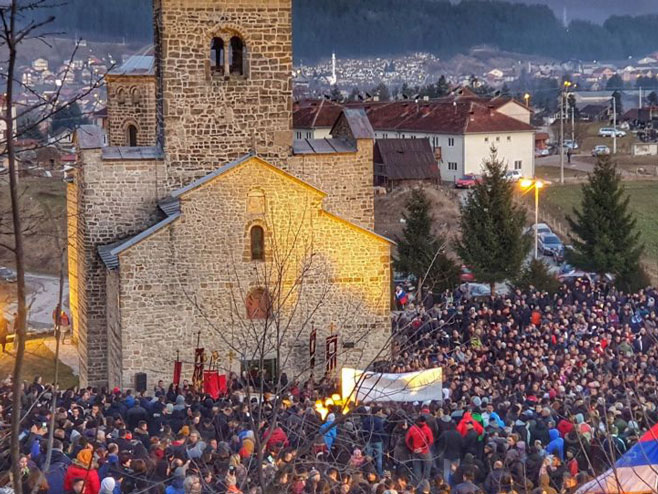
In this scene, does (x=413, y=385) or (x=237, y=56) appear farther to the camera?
(x=237, y=56)

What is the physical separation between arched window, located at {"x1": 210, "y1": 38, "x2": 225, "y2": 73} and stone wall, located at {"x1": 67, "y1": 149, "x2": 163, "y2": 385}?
85.9 inches

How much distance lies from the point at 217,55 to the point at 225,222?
12.3ft

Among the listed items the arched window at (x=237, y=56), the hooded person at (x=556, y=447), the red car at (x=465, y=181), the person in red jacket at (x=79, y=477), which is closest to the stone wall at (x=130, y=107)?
the arched window at (x=237, y=56)

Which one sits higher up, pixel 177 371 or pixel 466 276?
pixel 466 276

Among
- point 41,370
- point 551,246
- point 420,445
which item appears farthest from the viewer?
point 551,246

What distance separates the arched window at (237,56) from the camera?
2494cm

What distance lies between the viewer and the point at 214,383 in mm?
22406

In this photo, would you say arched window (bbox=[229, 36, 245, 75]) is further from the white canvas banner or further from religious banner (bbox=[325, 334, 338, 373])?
the white canvas banner

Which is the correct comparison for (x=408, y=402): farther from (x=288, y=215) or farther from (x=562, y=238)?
(x=562, y=238)

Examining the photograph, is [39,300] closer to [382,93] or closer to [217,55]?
[217,55]

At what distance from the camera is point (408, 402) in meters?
20.1

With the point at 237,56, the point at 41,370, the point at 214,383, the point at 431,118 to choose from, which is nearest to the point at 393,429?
the point at 214,383

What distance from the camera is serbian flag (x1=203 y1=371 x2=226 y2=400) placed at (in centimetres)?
2206

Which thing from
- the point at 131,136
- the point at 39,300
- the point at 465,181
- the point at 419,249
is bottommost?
the point at 39,300
